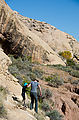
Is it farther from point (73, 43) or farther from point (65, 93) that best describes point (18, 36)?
point (73, 43)

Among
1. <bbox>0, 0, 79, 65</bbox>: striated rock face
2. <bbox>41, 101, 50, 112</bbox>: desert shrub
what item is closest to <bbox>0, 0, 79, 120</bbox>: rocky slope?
<bbox>0, 0, 79, 65</bbox>: striated rock face

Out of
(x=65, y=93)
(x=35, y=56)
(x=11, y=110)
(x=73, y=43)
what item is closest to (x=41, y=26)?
(x=73, y=43)

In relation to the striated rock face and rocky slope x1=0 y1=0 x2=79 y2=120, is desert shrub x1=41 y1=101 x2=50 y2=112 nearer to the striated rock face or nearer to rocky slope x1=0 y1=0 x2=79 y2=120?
rocky slope x1=0 y1=0 x2=79 y2=120

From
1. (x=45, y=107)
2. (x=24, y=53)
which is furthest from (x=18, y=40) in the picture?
(x=45, y=107)

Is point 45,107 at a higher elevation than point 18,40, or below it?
below

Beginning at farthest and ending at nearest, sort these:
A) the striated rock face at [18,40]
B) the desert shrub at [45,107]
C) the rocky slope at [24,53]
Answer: the striated rock face at [18,40] → the desert shrub at [45,107] → the rocky slope at [24,53]

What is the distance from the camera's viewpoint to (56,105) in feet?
25.4

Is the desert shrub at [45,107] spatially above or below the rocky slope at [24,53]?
below

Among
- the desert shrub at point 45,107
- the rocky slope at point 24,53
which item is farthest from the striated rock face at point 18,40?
the desert shrub at point 45,107

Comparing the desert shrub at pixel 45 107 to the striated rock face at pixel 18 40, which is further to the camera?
the striated rock face at pixel 18 40

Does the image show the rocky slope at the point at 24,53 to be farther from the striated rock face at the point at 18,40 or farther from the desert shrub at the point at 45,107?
the desert shrub at the point at 45,107

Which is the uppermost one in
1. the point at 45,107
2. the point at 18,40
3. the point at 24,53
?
the point at 18,40

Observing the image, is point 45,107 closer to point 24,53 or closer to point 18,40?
point 24,53

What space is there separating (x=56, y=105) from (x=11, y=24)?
11920 millimetres
